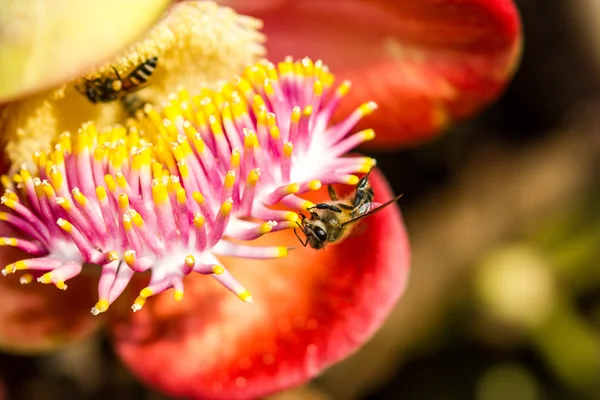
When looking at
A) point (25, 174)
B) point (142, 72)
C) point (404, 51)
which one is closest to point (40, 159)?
point (25, 174)

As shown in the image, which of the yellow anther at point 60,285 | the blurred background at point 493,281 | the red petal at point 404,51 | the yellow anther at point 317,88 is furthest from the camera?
the blurred background at point 493,281

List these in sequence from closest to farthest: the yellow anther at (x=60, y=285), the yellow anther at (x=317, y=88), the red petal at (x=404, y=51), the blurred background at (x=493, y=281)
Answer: the yellow anther at (x=60, y=285)
the yellow anther at (x=317, y=88)
the red petal at (x=404, y=51)
the blurred background at (x=493, y=281)

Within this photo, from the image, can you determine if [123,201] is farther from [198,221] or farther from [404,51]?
[404,51]

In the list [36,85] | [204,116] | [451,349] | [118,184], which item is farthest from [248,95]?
[451,349]

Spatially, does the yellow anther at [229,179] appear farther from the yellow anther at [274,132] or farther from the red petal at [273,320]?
the red petal at [273,320]

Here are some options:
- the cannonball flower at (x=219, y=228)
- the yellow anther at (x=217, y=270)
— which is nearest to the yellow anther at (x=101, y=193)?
the cannonball flower at (x=219, y=228)

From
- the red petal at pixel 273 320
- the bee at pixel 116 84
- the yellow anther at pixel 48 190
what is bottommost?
the red petal at pixel 273 320

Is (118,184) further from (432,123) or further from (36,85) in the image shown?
(432,123)
